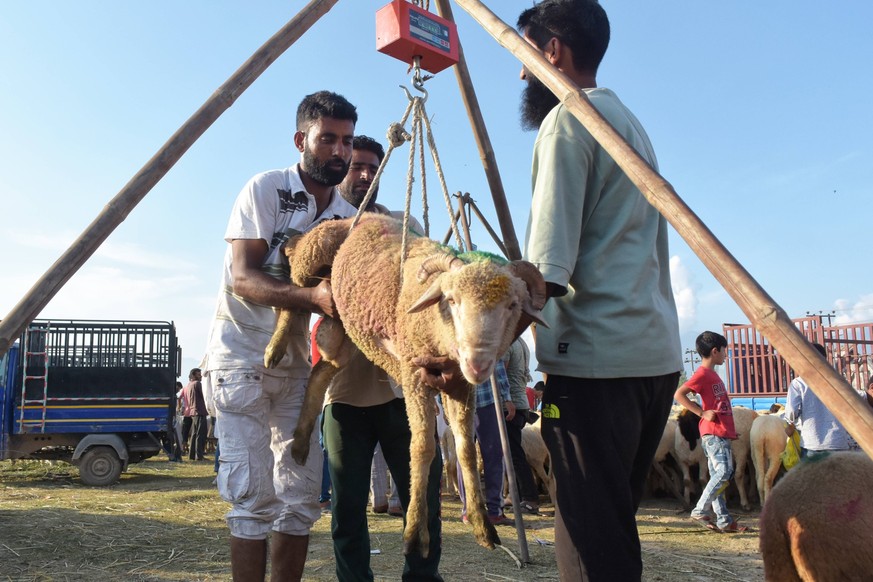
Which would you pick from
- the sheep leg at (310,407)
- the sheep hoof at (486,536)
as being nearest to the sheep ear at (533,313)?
the sheep hoof at (486,536)

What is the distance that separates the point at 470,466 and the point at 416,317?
23.9 inches

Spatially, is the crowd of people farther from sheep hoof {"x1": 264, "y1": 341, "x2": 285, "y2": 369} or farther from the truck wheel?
the truck wheel

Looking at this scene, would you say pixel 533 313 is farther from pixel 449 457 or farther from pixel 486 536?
pixel 449 457

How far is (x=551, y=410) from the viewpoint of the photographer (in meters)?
2.19

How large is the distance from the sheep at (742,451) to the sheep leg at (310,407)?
6466 mm

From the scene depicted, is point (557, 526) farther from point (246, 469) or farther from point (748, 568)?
point (748, 568)

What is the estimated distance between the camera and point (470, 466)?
255 centimetres

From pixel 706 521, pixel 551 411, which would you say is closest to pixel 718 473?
pixel 706 521

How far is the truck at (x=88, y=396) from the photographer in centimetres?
1036

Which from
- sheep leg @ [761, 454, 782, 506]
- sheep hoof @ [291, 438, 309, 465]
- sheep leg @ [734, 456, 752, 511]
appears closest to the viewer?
sheep hoof @ [291, 438, 309, 465]

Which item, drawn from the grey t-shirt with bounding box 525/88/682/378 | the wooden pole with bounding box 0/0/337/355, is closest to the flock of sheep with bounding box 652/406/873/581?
the grey t-shirt with bounding box 525/88/682/378

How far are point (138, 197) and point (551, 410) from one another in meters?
1.89

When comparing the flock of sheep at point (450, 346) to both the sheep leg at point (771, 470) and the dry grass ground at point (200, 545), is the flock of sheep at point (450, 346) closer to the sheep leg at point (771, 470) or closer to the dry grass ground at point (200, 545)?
the dry grass ground at point (200, 545)

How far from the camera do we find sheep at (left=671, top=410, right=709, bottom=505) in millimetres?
8234
